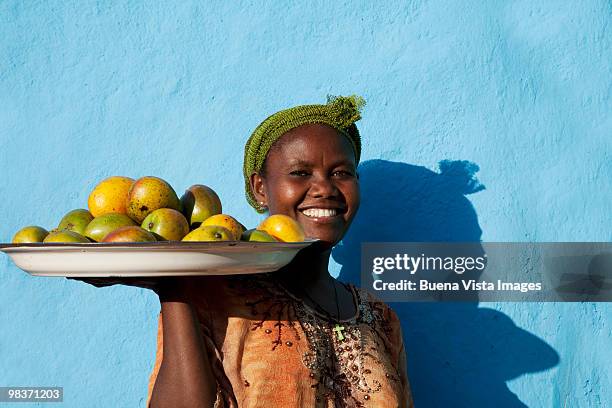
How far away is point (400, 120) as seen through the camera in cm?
320

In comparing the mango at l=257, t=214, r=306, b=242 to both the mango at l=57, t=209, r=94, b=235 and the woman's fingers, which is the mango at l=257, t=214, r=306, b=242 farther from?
the mango at l=57, t=209, r=94, b=235

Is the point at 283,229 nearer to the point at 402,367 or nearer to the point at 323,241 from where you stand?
the point at 323,241

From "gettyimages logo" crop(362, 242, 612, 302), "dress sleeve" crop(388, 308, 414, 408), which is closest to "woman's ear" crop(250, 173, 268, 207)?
"dress sleeve" crop(388, 308, 414, 408)

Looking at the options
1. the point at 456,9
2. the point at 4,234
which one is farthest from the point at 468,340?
the point at 4,234

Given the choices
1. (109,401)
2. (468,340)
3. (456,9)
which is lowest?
(109,401)

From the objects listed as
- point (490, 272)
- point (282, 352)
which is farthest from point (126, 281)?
point (490, 272)

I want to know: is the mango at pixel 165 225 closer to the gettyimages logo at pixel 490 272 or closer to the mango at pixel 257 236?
the mango at pixel 257 236

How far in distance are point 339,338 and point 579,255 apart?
1.25 m

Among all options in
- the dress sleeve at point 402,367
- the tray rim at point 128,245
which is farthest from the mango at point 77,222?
the dress sleeve at point 402,367

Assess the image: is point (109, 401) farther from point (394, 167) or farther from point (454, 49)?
point (454, 49)

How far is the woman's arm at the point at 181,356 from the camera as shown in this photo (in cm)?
198

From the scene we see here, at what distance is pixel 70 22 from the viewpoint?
10.1 feet

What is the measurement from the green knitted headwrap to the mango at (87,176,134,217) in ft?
1.73

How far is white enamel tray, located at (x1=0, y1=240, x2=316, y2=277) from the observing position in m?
1.79
